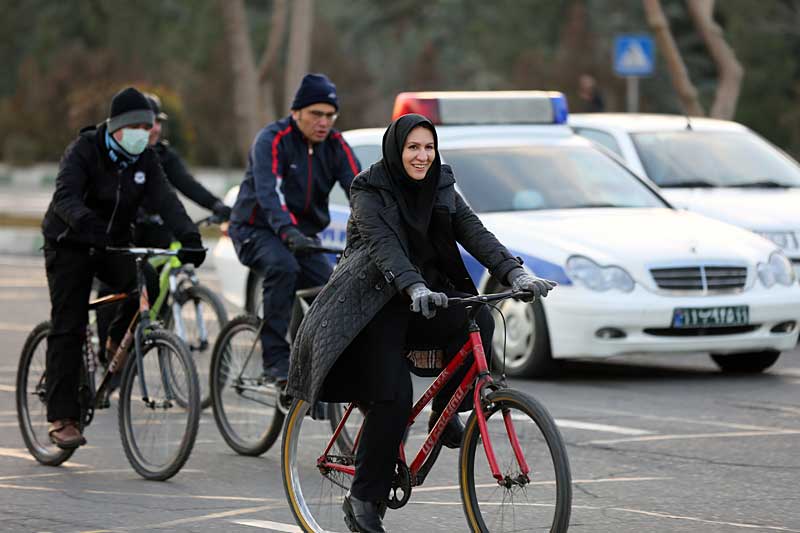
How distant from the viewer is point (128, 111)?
317 inches

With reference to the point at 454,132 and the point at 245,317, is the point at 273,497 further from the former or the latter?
the point at 454,132

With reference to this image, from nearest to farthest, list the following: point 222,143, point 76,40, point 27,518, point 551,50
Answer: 1. point 27,518
2. point 222,143
3. point 551,50
4. point 76,40

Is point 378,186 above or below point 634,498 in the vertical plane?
above

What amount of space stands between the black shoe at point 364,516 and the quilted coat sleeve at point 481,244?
Answer: 898 millimetres

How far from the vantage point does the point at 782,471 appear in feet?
25.8

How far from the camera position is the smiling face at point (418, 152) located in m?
5.88

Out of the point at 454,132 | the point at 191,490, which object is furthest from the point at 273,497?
the point at 454,132

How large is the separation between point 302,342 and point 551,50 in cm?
5407

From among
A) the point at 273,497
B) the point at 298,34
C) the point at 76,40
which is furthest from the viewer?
the point at 76,40

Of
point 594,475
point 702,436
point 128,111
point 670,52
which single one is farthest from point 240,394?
point 670,52

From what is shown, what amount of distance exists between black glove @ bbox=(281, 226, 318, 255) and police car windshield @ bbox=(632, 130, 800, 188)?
6018 millimetres

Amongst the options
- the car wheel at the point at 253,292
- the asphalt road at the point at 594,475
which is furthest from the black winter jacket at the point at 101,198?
the car wheel at the point at 253,292

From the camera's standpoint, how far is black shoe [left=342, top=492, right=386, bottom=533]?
600 cm

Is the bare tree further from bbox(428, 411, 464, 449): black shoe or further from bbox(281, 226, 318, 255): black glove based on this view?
bbox(428, 411, 464, 449): black shoe
